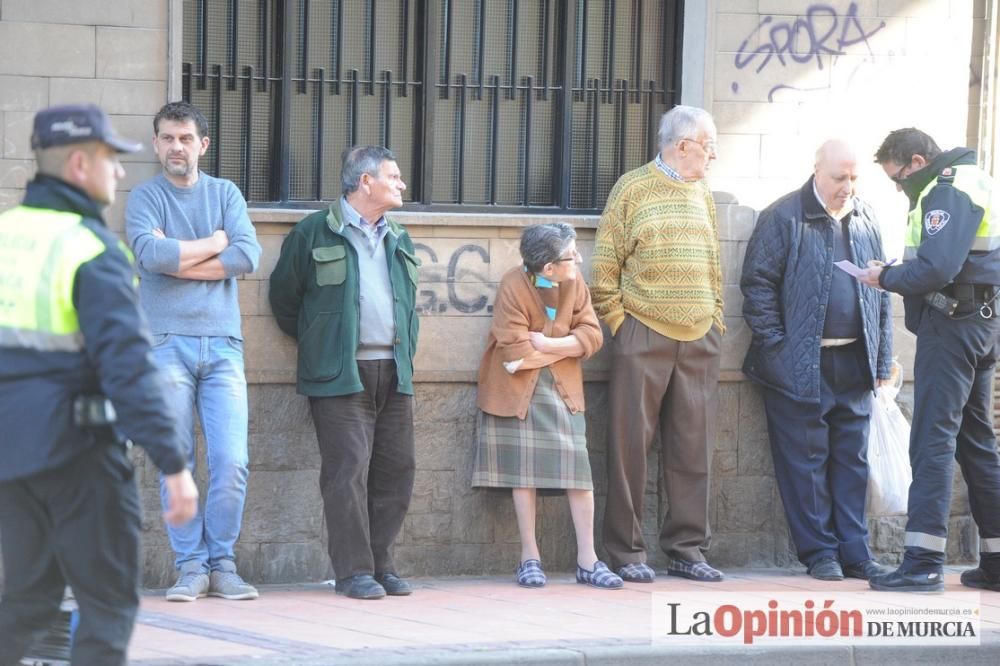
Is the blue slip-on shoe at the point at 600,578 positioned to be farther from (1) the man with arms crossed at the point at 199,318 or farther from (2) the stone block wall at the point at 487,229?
(1) the man with arms crossed at the point at 199,318

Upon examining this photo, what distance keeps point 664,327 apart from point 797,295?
2.47 ft

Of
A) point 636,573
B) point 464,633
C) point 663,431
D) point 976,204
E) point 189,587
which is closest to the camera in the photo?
point 464,633

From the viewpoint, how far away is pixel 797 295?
8.34 metres

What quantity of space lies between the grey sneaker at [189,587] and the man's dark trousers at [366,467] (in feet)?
2.01

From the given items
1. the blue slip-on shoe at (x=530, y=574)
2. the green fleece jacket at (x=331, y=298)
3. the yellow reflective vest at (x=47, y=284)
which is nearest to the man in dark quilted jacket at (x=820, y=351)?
the blue slip-on shoe at (x=530, y=574)

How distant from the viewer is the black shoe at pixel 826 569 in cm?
823

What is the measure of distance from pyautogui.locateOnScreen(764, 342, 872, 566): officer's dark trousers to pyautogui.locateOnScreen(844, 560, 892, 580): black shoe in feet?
0.13

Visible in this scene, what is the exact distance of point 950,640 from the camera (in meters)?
6.58

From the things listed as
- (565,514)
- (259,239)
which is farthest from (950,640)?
(259,239)

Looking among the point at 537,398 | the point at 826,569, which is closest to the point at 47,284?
the point at 537,398

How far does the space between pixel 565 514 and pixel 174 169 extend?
2714 mm

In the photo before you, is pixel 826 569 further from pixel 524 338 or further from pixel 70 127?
pixel 70 127

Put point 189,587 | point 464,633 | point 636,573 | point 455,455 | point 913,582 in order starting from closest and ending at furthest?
1. point 464,633
2. point 189,587
3. point 913,582
4. point 636,573
5. point 455,455

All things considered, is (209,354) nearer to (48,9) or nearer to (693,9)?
(48,9)
